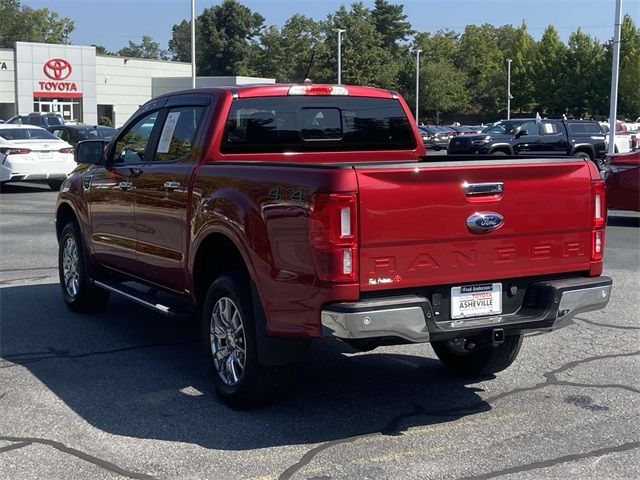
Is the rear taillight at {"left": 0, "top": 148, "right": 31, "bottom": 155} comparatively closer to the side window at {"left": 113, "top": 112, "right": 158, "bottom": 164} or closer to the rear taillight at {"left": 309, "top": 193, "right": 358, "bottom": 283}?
the side window at {"left": 113, "top": 112, "right": 158, "bottom": 164}

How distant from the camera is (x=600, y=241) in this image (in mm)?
5406

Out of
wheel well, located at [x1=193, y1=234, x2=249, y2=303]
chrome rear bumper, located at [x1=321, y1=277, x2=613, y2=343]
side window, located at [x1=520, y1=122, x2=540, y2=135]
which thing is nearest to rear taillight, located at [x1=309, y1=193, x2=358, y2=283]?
chrome rear bumper, located at [x1=321, y1=277, x2=613, y2=343]

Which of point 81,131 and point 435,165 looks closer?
point 435,165

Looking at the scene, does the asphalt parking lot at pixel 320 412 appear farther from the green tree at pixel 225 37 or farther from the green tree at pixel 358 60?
the green tree at pixel 225 37

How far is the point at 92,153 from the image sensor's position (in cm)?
753

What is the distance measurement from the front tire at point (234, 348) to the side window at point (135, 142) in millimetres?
1808

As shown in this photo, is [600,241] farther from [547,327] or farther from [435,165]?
[435,165]

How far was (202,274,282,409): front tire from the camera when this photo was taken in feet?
17.2

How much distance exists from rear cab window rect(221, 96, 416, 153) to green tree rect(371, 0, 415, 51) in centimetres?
10417

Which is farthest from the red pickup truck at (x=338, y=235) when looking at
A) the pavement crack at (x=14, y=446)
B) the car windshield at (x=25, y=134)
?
the car windshield at (x=25, y=134)

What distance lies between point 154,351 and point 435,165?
10.1 feet

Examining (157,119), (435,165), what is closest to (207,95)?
(157,119)

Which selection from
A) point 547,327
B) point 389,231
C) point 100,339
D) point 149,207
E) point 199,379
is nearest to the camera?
point 389,231

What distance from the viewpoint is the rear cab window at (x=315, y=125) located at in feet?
20.4
